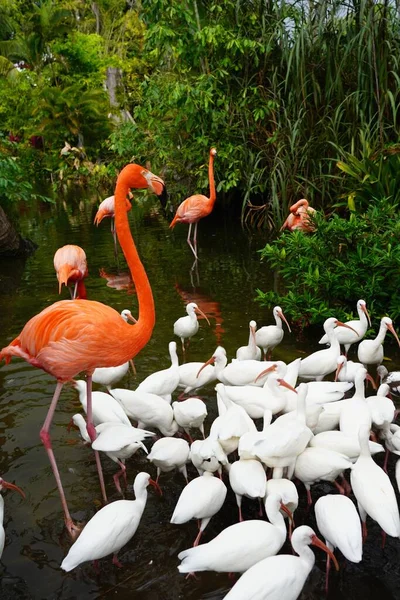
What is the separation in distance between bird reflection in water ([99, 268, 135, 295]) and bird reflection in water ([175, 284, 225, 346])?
733mm

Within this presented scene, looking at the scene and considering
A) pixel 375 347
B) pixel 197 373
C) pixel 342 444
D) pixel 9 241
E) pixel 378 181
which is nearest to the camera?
pixel 342 444

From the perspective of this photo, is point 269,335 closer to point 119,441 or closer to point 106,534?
point 119,441

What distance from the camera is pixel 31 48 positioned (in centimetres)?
3011

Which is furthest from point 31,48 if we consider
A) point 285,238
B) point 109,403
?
point 109,403

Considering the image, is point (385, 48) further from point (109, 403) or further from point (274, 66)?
point (109, 403)

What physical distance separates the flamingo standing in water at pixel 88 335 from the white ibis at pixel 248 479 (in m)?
0.93

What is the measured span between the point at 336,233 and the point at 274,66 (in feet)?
21.6

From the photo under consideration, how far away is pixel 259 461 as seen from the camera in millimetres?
3588

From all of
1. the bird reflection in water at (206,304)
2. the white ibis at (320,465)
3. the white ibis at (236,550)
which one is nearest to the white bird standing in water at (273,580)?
the white ibis at (236,550)

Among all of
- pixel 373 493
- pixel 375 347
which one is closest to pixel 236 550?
pixel 373 493

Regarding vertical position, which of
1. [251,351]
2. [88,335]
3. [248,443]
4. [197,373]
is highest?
[88,335]

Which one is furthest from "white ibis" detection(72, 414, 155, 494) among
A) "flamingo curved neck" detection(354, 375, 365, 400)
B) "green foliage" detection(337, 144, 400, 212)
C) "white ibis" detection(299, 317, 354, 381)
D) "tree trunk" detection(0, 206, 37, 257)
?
"tree trunk" detection(0, 206, 37, 257)

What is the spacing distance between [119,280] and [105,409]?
5377mm

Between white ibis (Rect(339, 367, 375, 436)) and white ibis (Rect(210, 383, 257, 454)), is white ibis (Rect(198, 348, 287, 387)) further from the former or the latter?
white ibis (Rect(339, 367, 375, 436))
